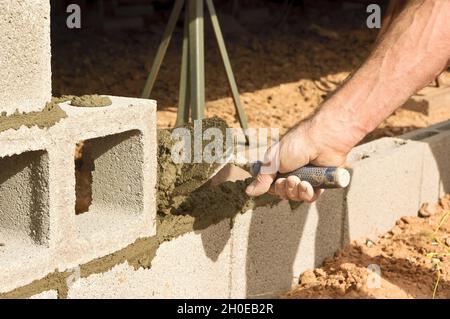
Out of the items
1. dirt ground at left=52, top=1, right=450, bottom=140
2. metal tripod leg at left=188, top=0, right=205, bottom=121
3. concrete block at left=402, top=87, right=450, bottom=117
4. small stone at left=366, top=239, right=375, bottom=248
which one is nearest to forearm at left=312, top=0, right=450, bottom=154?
small stone at left=366, top=239, right=375, bottom=248

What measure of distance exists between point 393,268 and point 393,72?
1.75 meters

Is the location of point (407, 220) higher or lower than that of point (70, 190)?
lower

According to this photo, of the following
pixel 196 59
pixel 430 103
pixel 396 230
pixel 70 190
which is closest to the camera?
pixel 70 190

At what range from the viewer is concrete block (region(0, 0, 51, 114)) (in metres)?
2.71

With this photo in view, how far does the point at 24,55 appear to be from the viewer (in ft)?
9.11

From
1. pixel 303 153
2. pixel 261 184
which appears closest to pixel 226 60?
pixel 261 184

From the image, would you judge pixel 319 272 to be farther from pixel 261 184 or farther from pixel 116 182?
pixel 116 182

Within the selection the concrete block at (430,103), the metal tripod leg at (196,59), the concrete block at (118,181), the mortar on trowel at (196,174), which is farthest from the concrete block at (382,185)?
the concrete block at (430,103)

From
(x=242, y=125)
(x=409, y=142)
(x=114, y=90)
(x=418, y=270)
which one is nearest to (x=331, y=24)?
(x=114, y=90)

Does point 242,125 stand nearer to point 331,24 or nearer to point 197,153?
point 197,153

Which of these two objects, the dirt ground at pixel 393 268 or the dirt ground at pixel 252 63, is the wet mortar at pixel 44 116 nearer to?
the dirt ground at pixel 393 268

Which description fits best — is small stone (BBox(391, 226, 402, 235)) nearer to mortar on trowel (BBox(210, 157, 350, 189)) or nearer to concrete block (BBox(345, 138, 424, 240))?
concrete block (BBox(345, 138, 424, 240))

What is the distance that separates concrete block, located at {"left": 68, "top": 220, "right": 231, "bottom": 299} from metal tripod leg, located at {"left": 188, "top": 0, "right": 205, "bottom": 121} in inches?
72.7

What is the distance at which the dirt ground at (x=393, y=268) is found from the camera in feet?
13.1
